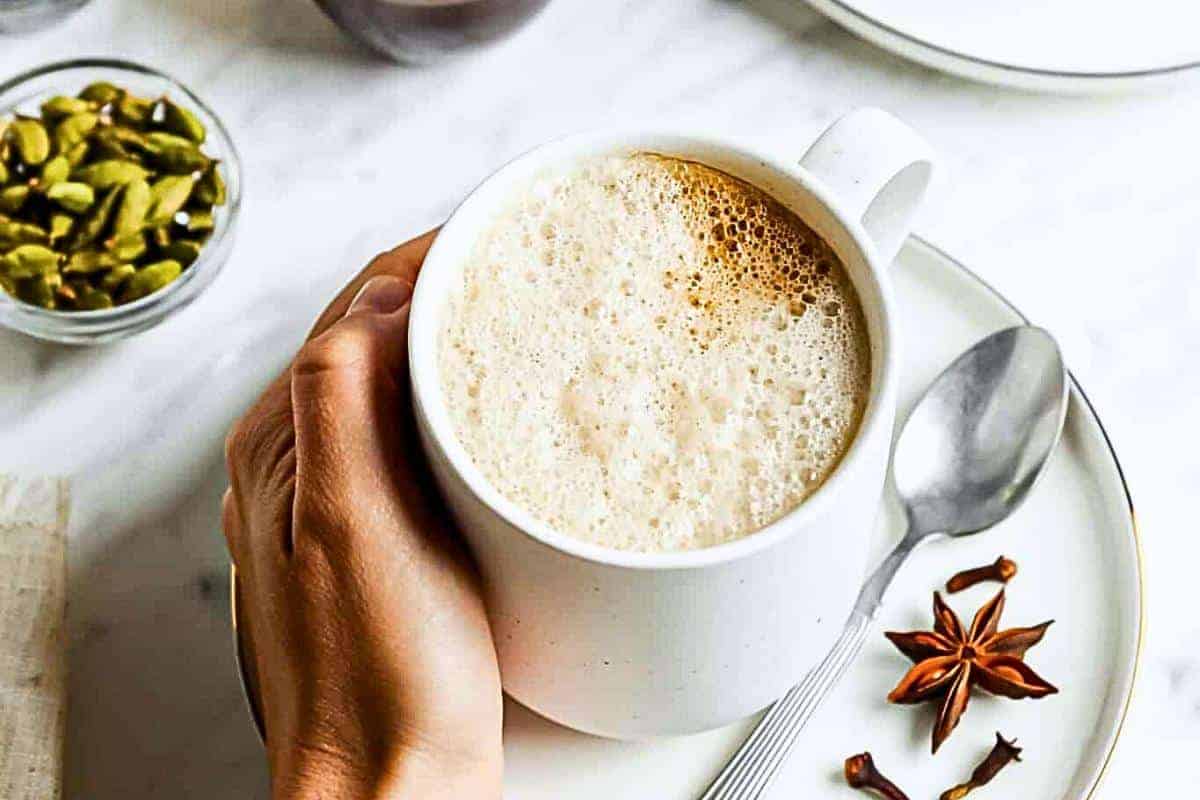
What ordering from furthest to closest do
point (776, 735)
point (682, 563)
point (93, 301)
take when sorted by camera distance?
point (93, 301), point (776, 735), point (682, 563)

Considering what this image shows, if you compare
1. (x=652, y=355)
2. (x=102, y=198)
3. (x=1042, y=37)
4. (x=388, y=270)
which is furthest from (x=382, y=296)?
(x=1042, y=37)

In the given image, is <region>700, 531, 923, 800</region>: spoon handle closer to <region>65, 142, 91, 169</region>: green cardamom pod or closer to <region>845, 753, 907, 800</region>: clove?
<region>845, 753, 907, 800</region>: clove

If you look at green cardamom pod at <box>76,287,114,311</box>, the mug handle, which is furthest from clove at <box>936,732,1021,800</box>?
green cardamom pod at <box>76,287,114,311</box>

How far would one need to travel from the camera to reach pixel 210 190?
34.8 inches

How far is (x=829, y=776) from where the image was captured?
690mm

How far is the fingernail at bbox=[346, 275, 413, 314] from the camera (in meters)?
0.69

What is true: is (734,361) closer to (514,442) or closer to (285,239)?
(514,442)

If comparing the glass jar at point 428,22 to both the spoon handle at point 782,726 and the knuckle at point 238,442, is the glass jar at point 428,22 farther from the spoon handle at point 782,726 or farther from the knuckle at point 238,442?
the spoon handle at point 782,726

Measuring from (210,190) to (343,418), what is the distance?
33 cm

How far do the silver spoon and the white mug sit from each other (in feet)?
0.39

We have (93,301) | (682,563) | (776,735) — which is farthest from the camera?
(93,301)

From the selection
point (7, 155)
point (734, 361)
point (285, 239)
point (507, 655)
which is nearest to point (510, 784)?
point (507, 655)

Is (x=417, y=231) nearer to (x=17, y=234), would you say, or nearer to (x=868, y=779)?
(x=17, y=234)

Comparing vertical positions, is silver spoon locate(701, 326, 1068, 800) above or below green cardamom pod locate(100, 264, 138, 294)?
above
